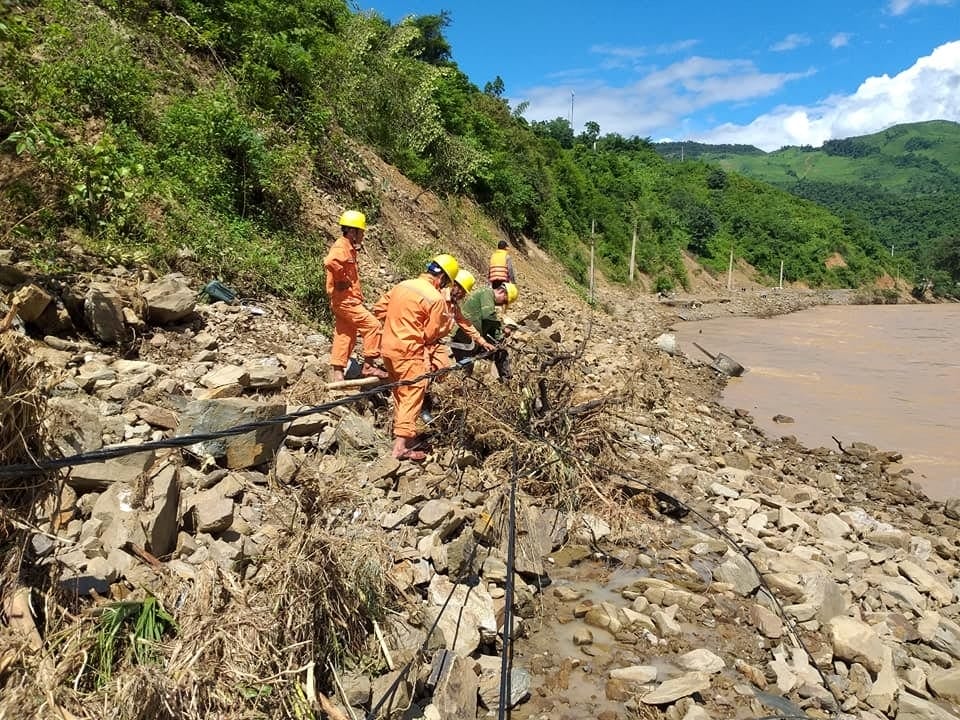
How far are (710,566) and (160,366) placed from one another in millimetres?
3902

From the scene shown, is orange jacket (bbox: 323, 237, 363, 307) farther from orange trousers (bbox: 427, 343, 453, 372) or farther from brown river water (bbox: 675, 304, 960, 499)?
brown river water (bbox: 675, 304, 960, 499)

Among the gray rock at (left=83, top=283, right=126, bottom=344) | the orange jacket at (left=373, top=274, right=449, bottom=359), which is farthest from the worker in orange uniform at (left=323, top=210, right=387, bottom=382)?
the gray rock at (left=83, top=283, right=126, bottom=344)

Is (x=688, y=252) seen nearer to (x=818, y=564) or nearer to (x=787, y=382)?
(x=787, y=382)

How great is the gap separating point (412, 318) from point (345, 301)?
0.88 m

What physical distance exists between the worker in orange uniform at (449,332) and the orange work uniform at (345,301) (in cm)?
67

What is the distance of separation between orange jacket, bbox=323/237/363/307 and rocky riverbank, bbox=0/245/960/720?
25.0 inches

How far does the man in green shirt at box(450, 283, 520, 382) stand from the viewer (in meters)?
5.46

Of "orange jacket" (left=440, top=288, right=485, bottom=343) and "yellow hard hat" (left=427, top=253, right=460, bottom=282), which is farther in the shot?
"yellow hard hat" (left=427, top=253, right=460, bottom=282)

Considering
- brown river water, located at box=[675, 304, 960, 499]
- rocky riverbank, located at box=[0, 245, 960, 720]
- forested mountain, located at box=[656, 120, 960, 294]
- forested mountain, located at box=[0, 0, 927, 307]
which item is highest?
forested mountain, located at box=[656, 120, 960, 294]

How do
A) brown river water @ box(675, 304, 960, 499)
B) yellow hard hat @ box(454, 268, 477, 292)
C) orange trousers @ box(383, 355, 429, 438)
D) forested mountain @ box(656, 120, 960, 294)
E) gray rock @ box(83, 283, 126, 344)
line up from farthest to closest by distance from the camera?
forested mountain @ box(656, 120, 960, 294)
brown river water @ box(675, 304, 960, 499)
yellow hard hat @ box(454, 268, 477, 292)
gray rock @ box(83, 283, 126, 344)
orange trousers @ box(383, 355, 429, 438)

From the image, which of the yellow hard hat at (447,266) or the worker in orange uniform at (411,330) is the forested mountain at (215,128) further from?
the worker in orange uniform at (411,330)

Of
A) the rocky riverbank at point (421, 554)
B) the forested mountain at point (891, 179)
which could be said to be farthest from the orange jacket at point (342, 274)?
the forested mountain at point (891, 179)

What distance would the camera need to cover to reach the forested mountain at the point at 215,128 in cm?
533

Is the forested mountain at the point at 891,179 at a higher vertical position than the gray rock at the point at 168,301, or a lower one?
higher
